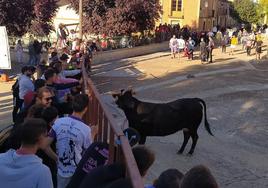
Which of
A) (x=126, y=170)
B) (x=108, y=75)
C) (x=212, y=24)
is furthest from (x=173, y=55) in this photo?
(x=212, y=24)

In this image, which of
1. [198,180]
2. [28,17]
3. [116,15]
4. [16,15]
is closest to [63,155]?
[198,180]

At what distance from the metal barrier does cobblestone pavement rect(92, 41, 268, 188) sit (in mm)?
2110

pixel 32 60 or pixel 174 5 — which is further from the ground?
pixel 174 5

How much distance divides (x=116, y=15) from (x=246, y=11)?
159 feet

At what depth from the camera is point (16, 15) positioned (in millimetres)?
29672

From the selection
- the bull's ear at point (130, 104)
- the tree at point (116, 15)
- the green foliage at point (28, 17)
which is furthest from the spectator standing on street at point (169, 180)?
the tree at point (116, 15)

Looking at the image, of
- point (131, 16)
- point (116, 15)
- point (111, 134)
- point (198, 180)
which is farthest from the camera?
point (131, 16)

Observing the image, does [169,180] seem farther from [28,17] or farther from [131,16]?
[131,16]

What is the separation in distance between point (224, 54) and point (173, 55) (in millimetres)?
5059

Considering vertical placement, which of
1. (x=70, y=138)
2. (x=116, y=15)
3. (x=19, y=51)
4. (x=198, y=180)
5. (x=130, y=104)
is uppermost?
(x=116, y=15)

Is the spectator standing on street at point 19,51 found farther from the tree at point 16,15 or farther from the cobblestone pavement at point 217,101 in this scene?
the cobblestone pavement at point 217,101

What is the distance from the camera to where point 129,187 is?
3213mm

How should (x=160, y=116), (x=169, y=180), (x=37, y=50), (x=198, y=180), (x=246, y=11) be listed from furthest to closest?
1. (x=246, y=11)
2. (x=37, y=50)
3. (x=160, y=116)
4. (x=169, y=180)
5. (x=198, y=180)

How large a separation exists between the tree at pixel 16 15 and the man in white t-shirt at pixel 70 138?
79.7ft
